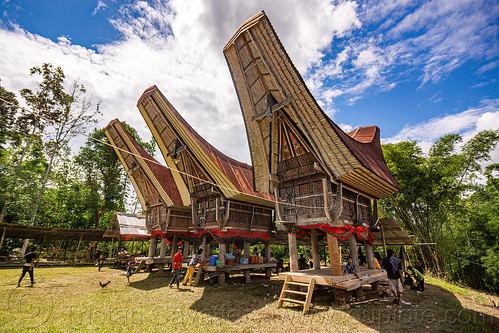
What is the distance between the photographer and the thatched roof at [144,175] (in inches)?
555

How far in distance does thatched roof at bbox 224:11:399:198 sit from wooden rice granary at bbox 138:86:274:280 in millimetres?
2513

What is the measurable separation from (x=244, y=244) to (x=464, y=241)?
15.5 metres

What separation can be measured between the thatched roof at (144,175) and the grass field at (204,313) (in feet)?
21.4

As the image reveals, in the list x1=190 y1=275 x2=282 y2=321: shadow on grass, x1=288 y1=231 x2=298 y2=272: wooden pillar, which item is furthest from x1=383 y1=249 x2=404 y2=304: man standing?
x1=190 y1=275 x2=282 y2=321: shadow on grass

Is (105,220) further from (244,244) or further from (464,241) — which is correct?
(464,241)

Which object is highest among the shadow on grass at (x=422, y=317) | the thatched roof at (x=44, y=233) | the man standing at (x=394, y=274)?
the thatched roof at (x=44, y=233)

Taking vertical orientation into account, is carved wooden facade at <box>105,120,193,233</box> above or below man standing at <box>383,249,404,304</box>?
above

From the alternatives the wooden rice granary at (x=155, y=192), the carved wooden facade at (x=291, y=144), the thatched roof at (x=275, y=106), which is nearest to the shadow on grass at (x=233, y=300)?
the carved wooden facade at (x=291, y=144)

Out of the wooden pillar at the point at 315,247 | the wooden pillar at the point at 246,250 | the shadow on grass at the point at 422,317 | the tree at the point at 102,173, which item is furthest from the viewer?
the tree at the point at 102,173

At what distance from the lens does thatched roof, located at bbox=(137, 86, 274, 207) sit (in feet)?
35.9

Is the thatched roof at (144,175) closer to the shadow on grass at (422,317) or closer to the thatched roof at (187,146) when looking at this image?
the thatched roof at (187,146)

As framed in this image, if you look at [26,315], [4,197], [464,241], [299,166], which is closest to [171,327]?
[26,315]

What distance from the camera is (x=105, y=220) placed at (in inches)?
1189

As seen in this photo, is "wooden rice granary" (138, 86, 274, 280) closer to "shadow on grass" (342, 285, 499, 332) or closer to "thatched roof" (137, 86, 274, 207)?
"thatched roof" (137, 86, 274, 207)
